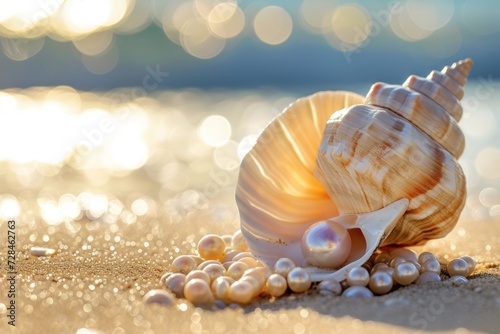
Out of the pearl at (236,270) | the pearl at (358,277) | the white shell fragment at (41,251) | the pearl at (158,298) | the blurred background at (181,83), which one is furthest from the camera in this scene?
the blurred background at (181,83)

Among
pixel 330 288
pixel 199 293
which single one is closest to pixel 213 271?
pixel 199 293

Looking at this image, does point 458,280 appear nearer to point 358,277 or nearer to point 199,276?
point 358,277

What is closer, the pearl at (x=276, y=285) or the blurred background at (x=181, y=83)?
the pearl at (x=276, y=285)

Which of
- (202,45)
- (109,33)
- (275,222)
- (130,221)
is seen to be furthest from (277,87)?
(275,222)

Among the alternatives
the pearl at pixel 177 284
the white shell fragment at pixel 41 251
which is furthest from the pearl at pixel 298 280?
the white shell fragment at pixel 41 251

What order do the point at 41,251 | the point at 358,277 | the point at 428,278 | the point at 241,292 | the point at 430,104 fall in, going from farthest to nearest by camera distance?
the point at 41,251, the point at 430,104, the point at 428,278, the point at 358,277, the point at 241,292

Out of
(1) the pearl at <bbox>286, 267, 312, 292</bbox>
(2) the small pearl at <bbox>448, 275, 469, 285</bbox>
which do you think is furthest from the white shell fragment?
(2) the small pearl at <bbox>448, 275, 469, 285</bbox>

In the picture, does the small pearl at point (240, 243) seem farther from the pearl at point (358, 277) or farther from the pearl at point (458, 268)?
the pearl at point (458, 268)

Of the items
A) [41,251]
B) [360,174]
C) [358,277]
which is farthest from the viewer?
[41,251]
